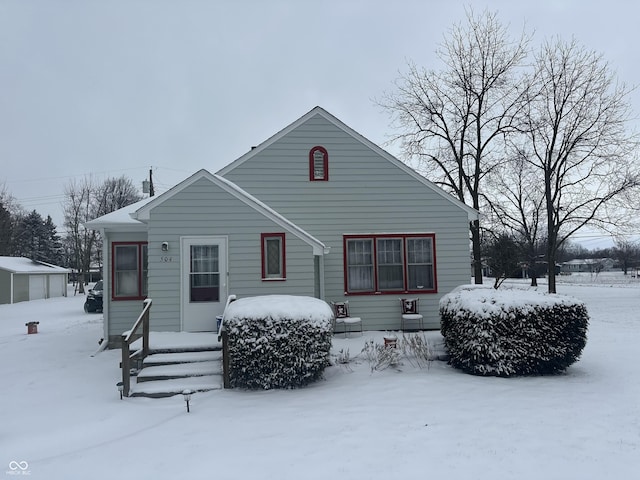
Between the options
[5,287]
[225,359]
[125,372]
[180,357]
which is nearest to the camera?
[125,372]

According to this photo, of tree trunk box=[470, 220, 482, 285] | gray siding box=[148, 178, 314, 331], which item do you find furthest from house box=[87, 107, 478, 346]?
tree trunk box=[470, 220, 482, 285]

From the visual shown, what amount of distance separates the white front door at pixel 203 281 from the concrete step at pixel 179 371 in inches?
63.8

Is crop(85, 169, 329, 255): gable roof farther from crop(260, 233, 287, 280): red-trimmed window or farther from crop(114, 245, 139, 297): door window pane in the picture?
crop(114, 245, 139, 297): door window pane

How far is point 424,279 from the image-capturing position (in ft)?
38.8

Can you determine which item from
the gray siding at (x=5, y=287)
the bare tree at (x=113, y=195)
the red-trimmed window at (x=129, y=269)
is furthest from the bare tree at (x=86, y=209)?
the red-trimmed window at (x=129, y=269)

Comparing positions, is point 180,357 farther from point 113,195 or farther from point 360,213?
point 113,195

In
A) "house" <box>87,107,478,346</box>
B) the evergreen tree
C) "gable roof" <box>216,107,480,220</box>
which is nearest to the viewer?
"gable roof" <box>216,107,480,220</box>

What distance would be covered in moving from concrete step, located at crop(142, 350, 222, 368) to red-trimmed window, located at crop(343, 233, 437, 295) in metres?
4.99

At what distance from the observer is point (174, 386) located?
664 centimetres

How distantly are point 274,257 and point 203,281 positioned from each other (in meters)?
1.62

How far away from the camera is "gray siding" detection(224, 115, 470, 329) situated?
38.2 ft

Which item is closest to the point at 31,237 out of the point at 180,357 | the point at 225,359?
the point at 180,357

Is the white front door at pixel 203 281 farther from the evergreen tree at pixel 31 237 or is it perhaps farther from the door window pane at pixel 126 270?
the evergreen tree at pixel 31 237

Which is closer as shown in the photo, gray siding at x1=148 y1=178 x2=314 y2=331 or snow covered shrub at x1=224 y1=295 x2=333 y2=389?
snow covered shrub at x1=224 y1=295 x2=333 y2=389
